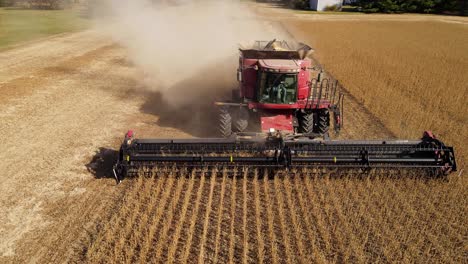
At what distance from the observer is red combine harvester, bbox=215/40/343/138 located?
30.8ft

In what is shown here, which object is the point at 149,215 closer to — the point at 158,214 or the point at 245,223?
the point at 158,214

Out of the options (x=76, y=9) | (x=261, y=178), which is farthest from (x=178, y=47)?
(x=76, y=9)

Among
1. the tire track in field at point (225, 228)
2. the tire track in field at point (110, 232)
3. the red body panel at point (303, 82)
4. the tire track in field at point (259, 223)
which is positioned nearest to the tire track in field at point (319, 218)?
the tire track in field at point (259, 223)

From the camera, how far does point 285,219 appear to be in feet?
23.3

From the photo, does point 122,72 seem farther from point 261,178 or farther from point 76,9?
point 76,9

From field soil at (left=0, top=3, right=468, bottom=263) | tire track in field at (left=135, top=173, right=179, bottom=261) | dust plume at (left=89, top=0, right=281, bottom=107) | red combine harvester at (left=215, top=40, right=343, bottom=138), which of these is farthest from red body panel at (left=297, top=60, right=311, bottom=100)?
dust plume at (left=89, top=0, right=281, bottom=107)

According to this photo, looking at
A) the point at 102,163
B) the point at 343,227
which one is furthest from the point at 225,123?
the point at 343,227

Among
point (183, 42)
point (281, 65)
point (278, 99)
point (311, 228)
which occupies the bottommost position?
point (311, 228)

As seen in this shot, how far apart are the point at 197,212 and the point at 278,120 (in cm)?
378

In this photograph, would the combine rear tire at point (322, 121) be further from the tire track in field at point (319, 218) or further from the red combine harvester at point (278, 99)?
the tire track in field at point (319, 218)

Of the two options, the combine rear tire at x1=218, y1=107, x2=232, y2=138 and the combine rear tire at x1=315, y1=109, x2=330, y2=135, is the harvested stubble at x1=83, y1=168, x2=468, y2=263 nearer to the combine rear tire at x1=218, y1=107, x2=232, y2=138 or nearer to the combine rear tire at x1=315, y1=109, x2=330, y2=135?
the combine rear tire at x1=218, y1=107, x2=232, y2=138

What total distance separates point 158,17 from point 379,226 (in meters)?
24.0

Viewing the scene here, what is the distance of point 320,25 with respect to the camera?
128 feet

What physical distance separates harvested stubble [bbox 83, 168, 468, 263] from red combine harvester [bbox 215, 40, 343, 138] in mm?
1792
